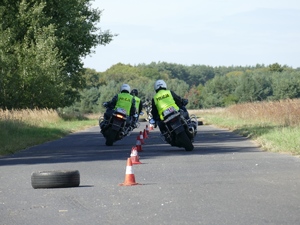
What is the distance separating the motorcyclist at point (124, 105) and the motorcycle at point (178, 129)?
3.75m

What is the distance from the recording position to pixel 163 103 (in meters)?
24.1

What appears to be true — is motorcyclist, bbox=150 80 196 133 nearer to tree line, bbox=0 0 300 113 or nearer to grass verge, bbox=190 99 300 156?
grass verge, bbox=190 99 300 156

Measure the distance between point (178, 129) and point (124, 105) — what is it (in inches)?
177

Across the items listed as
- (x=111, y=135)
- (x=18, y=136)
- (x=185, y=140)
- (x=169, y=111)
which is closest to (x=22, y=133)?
(x=18, y=136)

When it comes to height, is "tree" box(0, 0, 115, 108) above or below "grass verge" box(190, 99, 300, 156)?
above

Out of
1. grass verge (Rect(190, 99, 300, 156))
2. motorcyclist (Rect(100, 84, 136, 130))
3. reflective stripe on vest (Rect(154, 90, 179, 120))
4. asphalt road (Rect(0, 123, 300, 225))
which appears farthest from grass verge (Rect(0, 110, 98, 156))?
grass verge (Rect(190, 99, 300, 156))

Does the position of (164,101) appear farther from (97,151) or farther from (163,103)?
(97,151)

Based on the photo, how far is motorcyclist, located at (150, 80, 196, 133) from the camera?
24.1 m

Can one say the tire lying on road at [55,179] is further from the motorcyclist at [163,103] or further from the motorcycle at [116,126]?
the motorcycle at [116,126]

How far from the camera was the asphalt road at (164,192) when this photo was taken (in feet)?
34.7

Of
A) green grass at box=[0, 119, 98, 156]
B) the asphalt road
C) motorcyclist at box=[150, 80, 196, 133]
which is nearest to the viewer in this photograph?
the asphalt road

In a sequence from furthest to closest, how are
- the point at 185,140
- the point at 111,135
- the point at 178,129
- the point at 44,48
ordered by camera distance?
the point at 44,48 → the point at 111,135 → the point at 185,140 → the point at 178,129

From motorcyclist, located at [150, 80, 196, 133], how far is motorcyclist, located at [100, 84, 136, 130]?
335cm

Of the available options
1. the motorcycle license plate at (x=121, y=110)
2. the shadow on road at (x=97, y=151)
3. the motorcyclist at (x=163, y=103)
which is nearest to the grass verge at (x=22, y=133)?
the shadow on road at (x=97, y=151)
